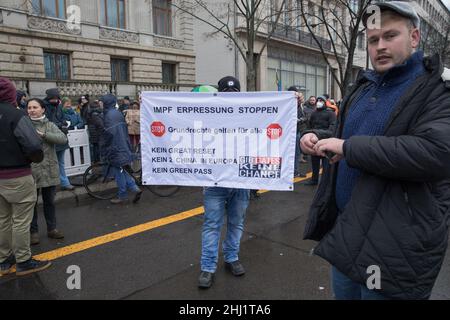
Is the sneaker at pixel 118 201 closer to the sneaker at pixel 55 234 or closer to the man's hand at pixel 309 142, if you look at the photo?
the sneaker at pixel 55 234

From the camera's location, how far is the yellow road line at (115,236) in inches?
160

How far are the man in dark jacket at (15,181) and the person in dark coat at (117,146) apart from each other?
2.56 metres

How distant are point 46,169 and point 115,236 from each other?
1.21m

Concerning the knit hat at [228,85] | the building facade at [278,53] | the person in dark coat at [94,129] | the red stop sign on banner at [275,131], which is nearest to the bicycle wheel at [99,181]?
the person in dark coat at [94,129]

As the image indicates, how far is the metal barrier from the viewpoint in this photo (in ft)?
25.8

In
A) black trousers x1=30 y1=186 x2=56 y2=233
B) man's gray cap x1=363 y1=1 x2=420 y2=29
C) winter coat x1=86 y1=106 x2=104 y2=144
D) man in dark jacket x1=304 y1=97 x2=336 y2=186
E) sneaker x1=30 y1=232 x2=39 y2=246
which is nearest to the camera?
man's gray cap x1=363 y1=1 x2=420 y2=29

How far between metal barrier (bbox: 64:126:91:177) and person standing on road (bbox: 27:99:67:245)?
3434mm

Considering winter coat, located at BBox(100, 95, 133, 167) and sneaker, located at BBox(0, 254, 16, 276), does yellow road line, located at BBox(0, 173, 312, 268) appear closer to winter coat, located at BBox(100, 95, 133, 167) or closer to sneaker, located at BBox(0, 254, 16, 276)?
sneaker, located at BBox(0, 254, 16, 276)

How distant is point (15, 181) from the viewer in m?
3.42

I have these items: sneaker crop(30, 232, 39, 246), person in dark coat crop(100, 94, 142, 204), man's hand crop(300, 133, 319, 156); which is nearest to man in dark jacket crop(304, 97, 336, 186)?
person in dark coat crop(100, 94, 142, 204)

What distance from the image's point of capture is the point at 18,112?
3.39m

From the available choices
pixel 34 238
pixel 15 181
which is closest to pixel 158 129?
pixel 15 181

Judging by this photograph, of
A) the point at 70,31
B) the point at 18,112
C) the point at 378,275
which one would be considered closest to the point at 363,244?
the point at 378,275

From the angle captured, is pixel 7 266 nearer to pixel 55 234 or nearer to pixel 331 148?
pixel 55 234
